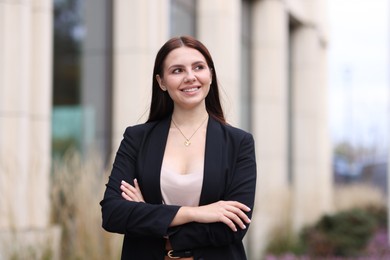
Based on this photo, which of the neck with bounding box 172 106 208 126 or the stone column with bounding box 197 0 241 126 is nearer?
the neck with bounding box 172 106 208 126

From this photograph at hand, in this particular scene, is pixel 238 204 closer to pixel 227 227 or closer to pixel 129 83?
pixel 227 227

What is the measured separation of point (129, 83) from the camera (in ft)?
34.3

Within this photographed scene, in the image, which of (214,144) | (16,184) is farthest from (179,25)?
(214,144)

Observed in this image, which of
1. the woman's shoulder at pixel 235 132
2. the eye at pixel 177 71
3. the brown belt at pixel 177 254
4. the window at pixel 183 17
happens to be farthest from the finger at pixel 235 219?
the window at pixel 183 17

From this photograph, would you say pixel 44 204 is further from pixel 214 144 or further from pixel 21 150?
pixel 214 144

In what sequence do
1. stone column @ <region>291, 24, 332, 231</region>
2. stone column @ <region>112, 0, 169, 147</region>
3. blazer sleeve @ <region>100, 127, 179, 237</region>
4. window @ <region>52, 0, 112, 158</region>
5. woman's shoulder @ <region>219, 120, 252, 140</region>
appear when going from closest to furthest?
blazer sleeve @ <region>100, 127, 179, 237</region> → woman's shoulder @ <region>219, 120, 252, 140</region> → stone column @ <region>112, 0, 169, 147</region> → window @ <region>52, 0, 112, 158</region> → stone column @ <region>291, 24, 332, 231</region>

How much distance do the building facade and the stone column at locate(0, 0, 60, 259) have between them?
0.4 inches

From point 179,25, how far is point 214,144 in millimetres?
9061

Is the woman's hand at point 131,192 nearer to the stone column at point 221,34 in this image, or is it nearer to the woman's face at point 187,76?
the woman's face at point 187,76

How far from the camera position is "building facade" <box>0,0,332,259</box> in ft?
26.9

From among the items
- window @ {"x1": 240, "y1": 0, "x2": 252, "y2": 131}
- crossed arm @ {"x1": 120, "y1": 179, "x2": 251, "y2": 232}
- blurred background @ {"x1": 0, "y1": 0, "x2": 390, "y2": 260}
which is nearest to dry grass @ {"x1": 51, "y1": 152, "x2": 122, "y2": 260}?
blurred background @ {"x1": 0, "y1": 0, "x2": 390, "y2": 260}

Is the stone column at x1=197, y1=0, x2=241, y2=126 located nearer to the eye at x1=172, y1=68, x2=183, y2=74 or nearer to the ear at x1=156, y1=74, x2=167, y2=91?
the ear at x1=156, y1=74, x2=167, y2=91

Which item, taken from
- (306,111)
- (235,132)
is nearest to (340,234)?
(306,111)

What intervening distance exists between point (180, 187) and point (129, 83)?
7.22m
